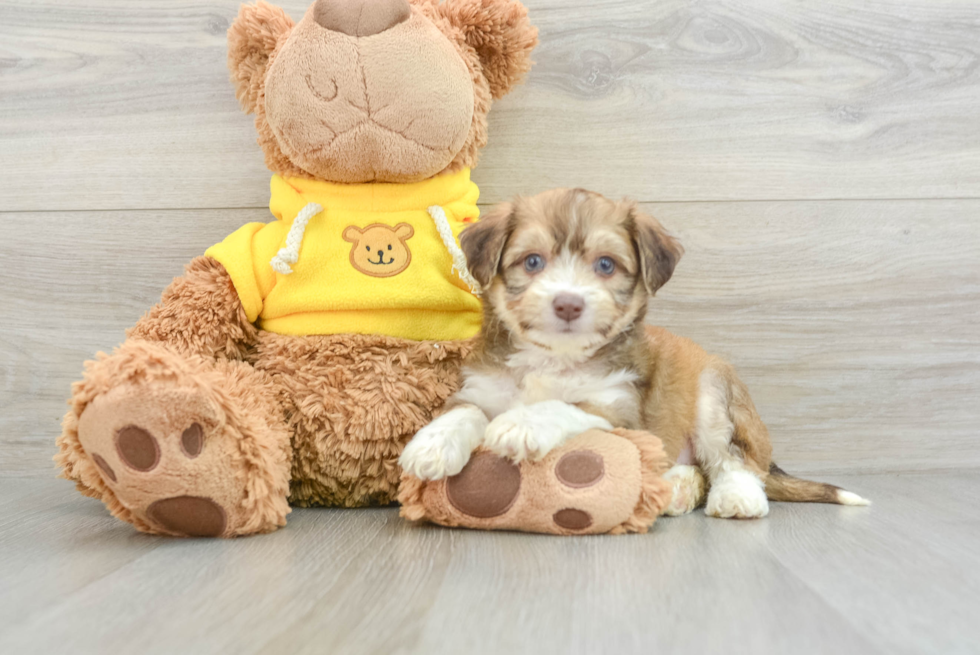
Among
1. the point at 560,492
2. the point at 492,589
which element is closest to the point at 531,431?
the point at 560,492

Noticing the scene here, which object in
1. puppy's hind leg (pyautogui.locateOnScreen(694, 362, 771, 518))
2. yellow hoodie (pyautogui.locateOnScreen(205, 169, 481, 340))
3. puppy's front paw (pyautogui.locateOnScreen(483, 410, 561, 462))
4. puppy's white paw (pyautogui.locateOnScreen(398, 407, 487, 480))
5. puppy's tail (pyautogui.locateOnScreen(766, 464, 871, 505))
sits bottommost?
puppy's tail (pyautogui.locateOnScreen(766, 464, 871, 505))

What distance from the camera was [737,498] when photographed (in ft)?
6.65

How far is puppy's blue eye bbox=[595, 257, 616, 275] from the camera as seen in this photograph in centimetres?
195

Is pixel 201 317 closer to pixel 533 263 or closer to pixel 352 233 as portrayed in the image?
pixel 352 233

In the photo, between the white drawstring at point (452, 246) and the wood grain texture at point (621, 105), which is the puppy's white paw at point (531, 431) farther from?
the wood grain texture at point (621, 105)

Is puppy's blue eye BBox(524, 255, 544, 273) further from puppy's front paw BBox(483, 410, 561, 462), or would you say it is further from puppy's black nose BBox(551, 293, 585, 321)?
puppy's front paw BBox(483, 410, 561, 462)

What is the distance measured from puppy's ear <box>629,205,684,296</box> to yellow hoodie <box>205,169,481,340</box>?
47 cm

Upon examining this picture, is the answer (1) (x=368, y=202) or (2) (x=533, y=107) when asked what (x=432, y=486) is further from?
(2) (x=533, y=107)

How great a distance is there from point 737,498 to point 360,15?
1.56 m

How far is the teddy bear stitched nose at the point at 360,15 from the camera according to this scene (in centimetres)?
198

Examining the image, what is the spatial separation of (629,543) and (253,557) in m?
0.78

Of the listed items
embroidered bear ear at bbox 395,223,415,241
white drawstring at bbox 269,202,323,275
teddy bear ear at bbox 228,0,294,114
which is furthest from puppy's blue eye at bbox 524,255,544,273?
teddy bear ear at bbox 228,0,294,114

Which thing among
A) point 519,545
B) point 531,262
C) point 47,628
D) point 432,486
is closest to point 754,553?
point 519,545

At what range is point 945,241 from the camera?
2.62 m
